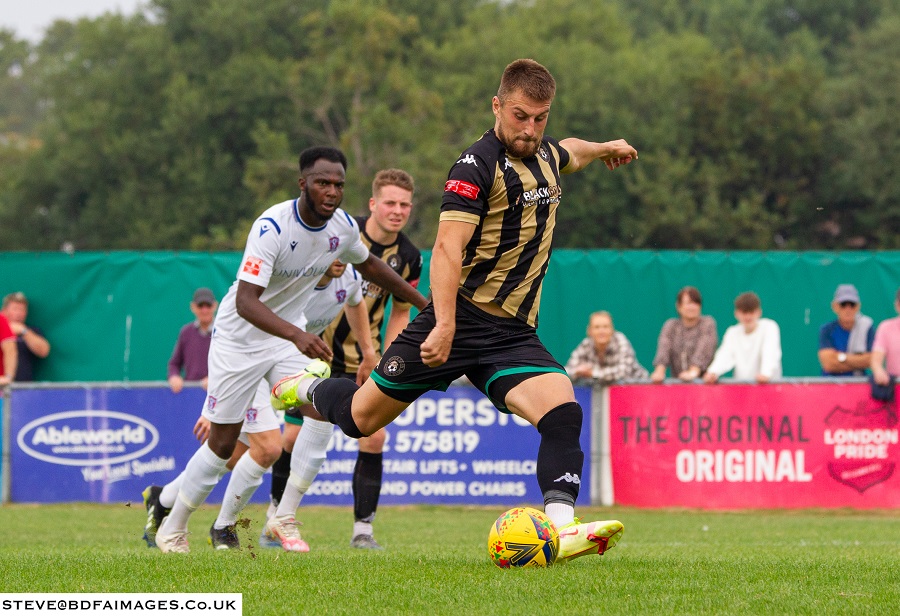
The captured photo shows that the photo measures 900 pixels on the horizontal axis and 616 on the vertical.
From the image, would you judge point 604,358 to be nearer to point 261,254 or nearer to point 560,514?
point 261,254

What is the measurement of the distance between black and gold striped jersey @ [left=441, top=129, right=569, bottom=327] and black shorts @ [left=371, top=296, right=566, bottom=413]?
0.35 feet

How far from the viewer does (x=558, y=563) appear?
Answer: 6.25m

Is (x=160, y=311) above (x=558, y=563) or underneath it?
above

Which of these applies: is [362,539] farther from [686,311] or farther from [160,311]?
[160,311]

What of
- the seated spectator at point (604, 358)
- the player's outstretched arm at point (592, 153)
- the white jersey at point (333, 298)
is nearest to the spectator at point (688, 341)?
the seated spectator at point (604, 358)

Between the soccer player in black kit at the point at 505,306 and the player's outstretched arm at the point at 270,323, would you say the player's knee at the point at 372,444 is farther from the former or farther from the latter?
the soccer player in black kit at the point at 505,306

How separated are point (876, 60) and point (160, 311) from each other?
1656 inches

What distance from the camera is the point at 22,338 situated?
641 inches

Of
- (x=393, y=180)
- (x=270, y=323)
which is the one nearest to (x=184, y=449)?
(x=393, y=180)

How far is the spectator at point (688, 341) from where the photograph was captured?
565 inches

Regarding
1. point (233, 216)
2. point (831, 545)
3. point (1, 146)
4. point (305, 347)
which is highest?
point (1, 146)

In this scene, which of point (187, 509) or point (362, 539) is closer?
point (187, 509)

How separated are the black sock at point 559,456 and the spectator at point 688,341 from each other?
26.9 ft

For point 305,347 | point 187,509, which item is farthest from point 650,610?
point 187,509
